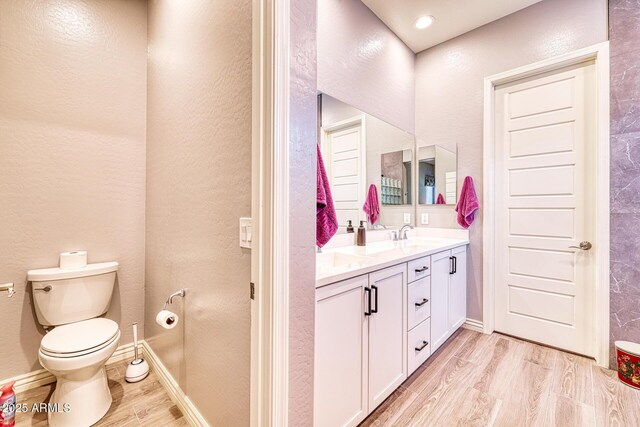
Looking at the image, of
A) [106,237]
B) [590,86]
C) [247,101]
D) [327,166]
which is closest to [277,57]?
[247,101]

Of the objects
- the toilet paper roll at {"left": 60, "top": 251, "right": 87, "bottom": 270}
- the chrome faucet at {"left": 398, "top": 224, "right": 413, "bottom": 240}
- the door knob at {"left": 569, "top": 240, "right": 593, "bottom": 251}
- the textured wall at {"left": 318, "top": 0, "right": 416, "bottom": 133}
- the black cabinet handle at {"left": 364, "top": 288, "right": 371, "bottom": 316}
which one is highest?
the textured wall at {"left": 318, "top": 0, "right": 416, "bottom": 133}

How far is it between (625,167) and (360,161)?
180cm

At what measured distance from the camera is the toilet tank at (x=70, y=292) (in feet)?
5.09

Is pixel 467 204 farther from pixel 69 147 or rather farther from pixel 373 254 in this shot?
pixel 69 147

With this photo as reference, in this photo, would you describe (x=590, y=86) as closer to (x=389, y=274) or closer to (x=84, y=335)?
(x=389, y=274)

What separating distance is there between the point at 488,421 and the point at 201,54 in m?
2.39

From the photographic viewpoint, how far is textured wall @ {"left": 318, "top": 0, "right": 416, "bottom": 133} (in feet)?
6.49

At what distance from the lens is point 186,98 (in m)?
1.44

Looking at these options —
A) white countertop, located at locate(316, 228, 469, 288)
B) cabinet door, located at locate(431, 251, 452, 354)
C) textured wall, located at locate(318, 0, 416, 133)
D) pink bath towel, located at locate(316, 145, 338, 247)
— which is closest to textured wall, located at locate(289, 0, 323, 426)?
white countertop, located at locate(316, 228, 469, 288)

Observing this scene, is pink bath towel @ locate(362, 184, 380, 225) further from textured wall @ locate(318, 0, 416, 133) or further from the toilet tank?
the toilet tank

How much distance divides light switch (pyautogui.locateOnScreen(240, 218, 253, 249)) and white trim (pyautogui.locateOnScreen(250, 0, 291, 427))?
3.4 inches

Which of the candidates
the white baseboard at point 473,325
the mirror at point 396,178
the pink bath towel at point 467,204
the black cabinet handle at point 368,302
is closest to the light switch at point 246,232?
the black cabinet handle at point 368,302

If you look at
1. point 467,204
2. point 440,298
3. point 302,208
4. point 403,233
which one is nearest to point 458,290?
point 440,298

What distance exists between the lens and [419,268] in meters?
1.77
